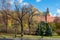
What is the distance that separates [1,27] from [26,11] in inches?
420

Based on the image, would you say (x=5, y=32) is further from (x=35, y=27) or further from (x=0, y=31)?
(x=35, y=27)

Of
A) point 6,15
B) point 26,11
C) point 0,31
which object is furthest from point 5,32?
point 26,11

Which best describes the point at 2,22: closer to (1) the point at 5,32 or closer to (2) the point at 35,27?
(1) the point at 5,32

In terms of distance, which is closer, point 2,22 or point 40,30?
point 40,30

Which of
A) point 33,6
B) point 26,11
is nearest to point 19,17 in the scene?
point 26,11

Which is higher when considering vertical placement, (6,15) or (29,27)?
(6,15)

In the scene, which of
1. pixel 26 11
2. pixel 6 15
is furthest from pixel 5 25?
pixel 26 11

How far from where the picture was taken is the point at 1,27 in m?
54.8

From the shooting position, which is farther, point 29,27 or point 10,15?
point 29,27

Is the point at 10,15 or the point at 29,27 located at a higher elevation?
the point at 10,15

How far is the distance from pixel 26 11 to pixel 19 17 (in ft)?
7.90

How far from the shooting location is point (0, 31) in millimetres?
52781

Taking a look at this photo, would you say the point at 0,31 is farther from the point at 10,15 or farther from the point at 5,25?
the point at 10,15

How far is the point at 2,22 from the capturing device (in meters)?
54.8
